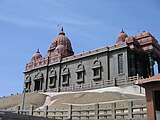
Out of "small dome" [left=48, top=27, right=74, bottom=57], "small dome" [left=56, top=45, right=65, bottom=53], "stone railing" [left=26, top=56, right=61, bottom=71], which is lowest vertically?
"stone railing" [left=26, top=56, right=61, bottom=71]

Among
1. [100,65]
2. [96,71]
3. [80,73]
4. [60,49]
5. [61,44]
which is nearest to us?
[100,65]

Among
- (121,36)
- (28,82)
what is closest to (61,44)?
(28,82)

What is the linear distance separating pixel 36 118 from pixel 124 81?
23138 millimetres

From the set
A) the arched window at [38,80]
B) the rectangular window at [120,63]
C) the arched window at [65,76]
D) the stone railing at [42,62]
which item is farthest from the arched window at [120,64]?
the arched window at [38,80]

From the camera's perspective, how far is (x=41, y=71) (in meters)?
50.6

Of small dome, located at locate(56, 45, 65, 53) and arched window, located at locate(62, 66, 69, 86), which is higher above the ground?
small dome, located at locate(56, 45, 65, 53)

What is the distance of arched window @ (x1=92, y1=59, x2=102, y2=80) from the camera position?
4009 centimetres

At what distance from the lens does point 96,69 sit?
41156mm

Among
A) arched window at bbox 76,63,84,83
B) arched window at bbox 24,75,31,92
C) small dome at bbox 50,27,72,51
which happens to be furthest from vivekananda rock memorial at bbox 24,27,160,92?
small dome at bbox 50,27,72,51

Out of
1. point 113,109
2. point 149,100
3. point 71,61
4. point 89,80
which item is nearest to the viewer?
point 149,100

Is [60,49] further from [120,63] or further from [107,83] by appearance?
[107,83]

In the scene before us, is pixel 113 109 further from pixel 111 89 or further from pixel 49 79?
pixel 49 79

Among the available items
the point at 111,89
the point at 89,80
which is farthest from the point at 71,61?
the point at 111,89

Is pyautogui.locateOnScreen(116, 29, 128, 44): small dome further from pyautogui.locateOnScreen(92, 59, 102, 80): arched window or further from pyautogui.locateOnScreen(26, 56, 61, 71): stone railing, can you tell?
pyautogui.locateOnScreen(26, 56, 61, 71): stone railing
